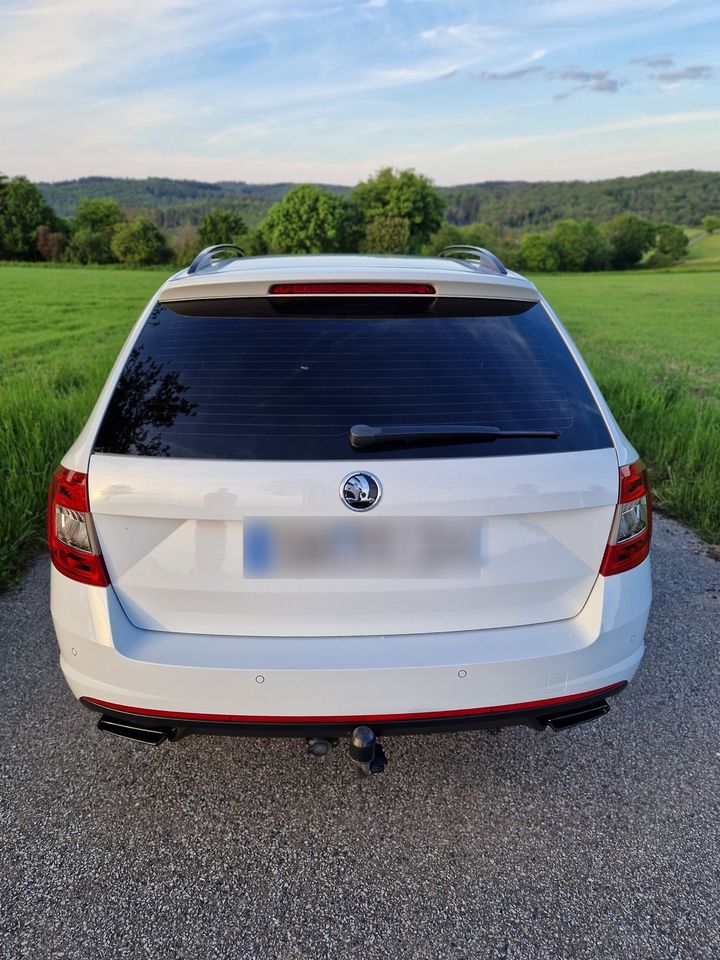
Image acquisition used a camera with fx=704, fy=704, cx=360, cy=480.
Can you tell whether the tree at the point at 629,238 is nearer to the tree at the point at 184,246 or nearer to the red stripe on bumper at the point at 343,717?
the tree at the point at 184,246

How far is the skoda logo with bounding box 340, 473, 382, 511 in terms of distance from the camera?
1923mm

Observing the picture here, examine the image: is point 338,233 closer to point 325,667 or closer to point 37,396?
point 37,396

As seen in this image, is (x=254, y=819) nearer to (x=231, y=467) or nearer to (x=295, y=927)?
(x=295, y=927)

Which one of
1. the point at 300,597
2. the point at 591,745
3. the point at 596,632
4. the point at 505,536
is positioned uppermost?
the point at 505,536

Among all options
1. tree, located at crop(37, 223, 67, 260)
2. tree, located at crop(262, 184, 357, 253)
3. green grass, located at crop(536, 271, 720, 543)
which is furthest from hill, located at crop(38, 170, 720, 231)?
green grass, located at crop(536, 271, 720, 543)

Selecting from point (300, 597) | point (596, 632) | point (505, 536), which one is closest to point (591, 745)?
point (596, 632)

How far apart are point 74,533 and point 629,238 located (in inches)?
3216

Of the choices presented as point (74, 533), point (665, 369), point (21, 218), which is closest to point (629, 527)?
point (74, 533)

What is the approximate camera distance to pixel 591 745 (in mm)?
2828

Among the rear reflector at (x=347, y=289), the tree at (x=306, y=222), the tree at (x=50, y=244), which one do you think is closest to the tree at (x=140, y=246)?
the tree at (x=50, y=244)

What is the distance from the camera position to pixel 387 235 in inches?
3305

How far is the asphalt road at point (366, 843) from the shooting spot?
197 cm

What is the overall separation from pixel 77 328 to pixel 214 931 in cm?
1937

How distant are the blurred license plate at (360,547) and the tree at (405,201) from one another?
91.8m
